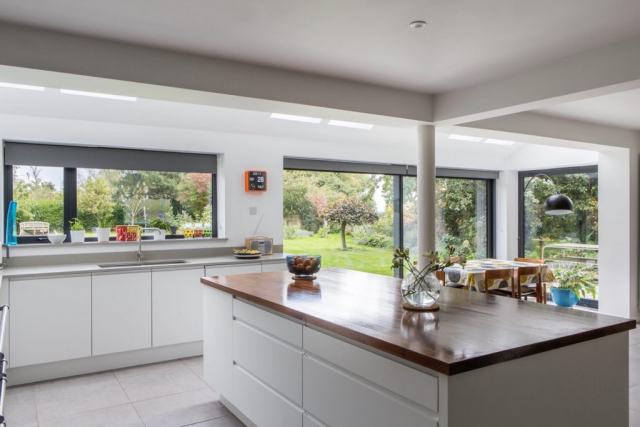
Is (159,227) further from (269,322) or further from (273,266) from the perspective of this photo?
(269,322)

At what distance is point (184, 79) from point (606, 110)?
4527mm

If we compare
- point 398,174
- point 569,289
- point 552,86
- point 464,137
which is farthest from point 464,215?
point 552,86

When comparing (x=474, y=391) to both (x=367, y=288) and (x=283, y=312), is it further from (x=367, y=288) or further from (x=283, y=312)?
(x=367, y=288)

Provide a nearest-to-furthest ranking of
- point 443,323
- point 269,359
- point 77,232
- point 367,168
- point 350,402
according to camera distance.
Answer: point 350,402
point 443,323
point 269,359
point 77,232
point 367,168

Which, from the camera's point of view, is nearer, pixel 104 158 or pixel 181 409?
pixel 181 409

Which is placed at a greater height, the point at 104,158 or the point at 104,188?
the point at 104,158

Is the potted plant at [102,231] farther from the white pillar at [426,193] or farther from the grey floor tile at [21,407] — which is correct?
the white pillar at [426,193]

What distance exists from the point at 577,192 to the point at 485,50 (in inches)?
193

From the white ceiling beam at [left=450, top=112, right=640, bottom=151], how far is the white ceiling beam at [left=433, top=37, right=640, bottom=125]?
43 cm

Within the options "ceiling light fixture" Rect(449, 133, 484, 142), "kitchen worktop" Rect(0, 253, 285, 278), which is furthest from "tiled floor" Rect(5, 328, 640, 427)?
"ceiling light fixture" Rect(449, 133, 484, 142)

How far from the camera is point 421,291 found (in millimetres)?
2402

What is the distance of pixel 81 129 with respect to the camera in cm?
464

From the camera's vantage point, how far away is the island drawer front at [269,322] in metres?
2.51

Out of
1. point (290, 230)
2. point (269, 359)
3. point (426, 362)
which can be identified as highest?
point (290, 230)
